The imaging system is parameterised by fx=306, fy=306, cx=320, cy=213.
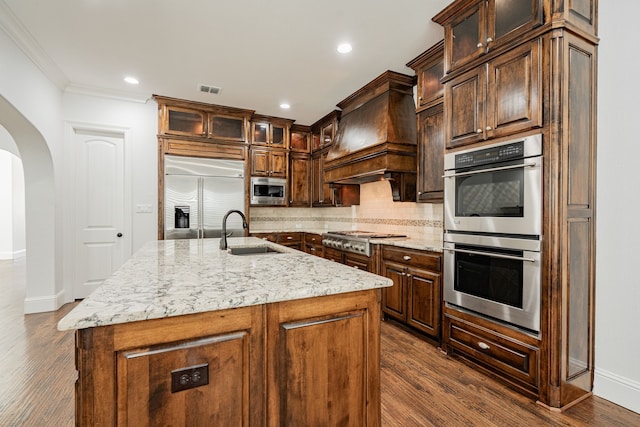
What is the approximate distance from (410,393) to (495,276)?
996 mm

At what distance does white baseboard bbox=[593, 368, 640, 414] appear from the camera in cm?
187

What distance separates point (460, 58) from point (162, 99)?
3.76 meters

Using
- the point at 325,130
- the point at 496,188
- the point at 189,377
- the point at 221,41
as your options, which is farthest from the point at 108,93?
the point at 496,188

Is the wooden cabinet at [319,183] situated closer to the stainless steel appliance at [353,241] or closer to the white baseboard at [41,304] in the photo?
the stainless steel appliance at [353,241]

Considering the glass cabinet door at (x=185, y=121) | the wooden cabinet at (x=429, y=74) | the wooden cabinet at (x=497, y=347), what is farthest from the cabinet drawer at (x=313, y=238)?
the wooden cabinet at (x=497, y=347)

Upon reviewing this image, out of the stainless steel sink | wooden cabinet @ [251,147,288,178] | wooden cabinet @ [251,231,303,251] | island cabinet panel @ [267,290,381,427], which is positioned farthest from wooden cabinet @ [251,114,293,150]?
island cabinet panel @ [267,290,381,427]

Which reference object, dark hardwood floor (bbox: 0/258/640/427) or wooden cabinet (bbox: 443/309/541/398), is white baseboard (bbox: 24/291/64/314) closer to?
dark hardwood floor (bbox: 0/258/640/427)

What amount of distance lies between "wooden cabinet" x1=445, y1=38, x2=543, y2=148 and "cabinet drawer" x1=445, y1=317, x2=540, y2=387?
4.65 ft

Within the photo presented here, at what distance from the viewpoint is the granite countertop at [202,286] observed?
0.93m

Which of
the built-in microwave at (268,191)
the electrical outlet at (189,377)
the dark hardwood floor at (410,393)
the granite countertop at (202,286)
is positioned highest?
the built-in microwave at (268,191)

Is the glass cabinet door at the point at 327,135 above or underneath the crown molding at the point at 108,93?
underneath

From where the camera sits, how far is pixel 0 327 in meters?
3.18

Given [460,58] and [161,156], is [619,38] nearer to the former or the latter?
[460,58]

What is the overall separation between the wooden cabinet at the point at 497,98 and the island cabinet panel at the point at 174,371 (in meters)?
2.02
